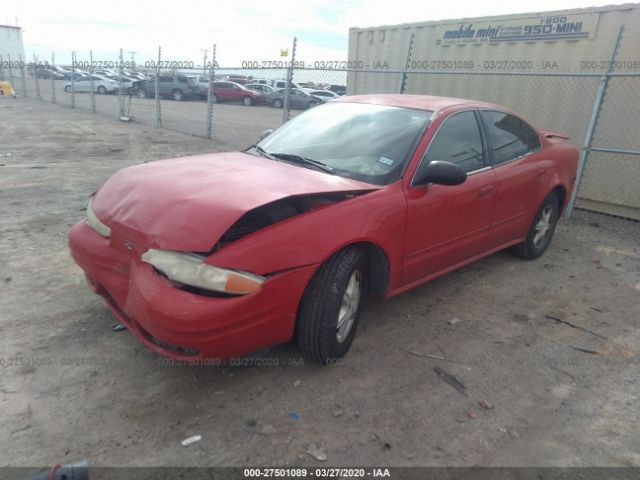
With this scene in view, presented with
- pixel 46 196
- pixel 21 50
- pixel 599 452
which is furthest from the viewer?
pixel 21 50

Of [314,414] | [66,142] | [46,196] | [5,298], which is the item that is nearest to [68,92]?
[66,142]

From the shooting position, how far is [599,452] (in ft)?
7.85

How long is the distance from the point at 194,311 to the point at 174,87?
31087mm

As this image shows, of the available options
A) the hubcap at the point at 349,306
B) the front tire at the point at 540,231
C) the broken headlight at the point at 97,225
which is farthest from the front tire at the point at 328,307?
the front tire at the point at 540,231

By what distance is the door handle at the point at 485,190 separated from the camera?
376 cm

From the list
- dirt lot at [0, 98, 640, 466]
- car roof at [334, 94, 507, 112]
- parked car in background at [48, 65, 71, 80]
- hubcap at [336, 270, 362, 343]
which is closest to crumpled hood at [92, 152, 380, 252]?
hubcap at [336, 270, 362, 343]

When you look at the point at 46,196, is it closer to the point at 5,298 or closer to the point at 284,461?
the point at 5,298

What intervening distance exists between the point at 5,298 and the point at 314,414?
259 centimetres

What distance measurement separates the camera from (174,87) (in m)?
30.3

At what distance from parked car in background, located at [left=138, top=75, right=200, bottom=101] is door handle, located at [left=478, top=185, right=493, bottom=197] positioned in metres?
30.0

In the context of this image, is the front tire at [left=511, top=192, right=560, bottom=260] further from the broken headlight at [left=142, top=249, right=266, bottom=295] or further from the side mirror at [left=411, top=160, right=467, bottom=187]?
the broken headlight at [left=142, top=249, right=266, bottom=295]

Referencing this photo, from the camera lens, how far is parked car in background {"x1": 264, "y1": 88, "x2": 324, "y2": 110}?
83.2ft

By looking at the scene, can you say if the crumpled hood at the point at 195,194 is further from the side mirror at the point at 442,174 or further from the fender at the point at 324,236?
the side mirror at the point at 442,174

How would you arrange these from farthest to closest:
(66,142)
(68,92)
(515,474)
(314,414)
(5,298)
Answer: (68,92), (66,142), (5,298), (314,414), (515,474)
